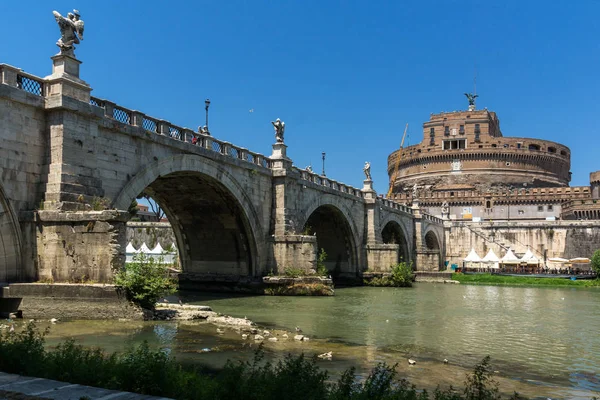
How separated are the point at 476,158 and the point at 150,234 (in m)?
64.0

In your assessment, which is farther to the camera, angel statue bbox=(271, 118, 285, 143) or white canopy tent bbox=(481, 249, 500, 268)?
white canopy tent bbox=(481, 249, 500, 268)

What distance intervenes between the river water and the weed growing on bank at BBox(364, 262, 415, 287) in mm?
14570

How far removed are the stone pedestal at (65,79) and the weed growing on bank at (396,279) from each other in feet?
94.6

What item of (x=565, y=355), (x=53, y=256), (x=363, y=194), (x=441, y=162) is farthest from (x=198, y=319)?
(x=441, y=162)

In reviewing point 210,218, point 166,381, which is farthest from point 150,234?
point 166,381

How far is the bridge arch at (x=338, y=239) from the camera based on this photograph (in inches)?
1660

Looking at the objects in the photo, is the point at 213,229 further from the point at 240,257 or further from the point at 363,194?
the point at 363,194

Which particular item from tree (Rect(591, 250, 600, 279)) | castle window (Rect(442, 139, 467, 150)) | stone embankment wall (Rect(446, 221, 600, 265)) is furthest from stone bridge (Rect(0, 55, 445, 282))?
castle window (Rect(442, 139, 467, 150))

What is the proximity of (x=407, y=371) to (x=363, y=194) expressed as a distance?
34318mm

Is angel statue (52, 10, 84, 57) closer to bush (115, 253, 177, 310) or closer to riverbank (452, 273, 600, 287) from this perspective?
bush (115, 253, 177, 310)

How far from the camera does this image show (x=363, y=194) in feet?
150

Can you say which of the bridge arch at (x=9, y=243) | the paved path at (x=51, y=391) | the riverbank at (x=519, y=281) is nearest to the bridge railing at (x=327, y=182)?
the riverbank at (x=519, y=281)

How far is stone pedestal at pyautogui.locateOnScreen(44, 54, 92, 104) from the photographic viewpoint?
1811 cm

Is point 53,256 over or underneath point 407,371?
over
